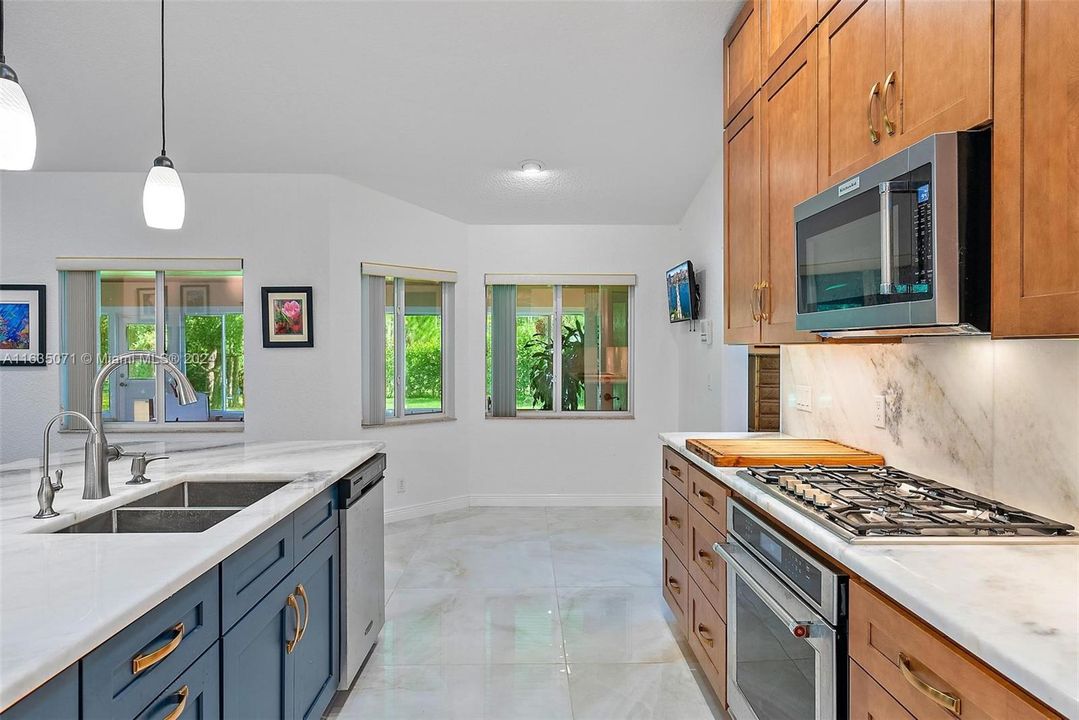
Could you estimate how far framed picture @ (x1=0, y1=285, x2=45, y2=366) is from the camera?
4277mm

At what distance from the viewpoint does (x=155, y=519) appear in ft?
6.21

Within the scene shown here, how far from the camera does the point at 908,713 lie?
44.3 inches

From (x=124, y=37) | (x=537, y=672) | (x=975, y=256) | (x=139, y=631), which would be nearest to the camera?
(x=139, y=631)

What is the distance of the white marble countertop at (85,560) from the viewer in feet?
3.01

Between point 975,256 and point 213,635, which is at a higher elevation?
point 975,256

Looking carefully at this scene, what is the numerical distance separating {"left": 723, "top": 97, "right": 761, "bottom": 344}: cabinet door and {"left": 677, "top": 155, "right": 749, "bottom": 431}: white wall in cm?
105

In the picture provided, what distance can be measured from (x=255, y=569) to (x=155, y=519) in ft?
1.68

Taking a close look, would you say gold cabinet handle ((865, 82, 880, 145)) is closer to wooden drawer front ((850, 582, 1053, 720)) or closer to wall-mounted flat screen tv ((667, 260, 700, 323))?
wooden drawer front ((850, 582, 1053, 720))

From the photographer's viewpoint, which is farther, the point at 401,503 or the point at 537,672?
the point at 401,503

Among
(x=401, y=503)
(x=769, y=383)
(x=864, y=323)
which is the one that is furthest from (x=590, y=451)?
(x=864, y=323)

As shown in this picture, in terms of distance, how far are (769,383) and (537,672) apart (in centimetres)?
204

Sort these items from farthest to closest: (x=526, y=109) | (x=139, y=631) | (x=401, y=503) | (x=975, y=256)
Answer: (x=401, y=503)
(x=526, y=109)
(x=975, y=256)
(x=139, y=631)

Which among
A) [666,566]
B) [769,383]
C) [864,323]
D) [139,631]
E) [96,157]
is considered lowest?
[666,566]

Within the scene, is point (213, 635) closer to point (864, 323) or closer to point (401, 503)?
point (864, 323)
